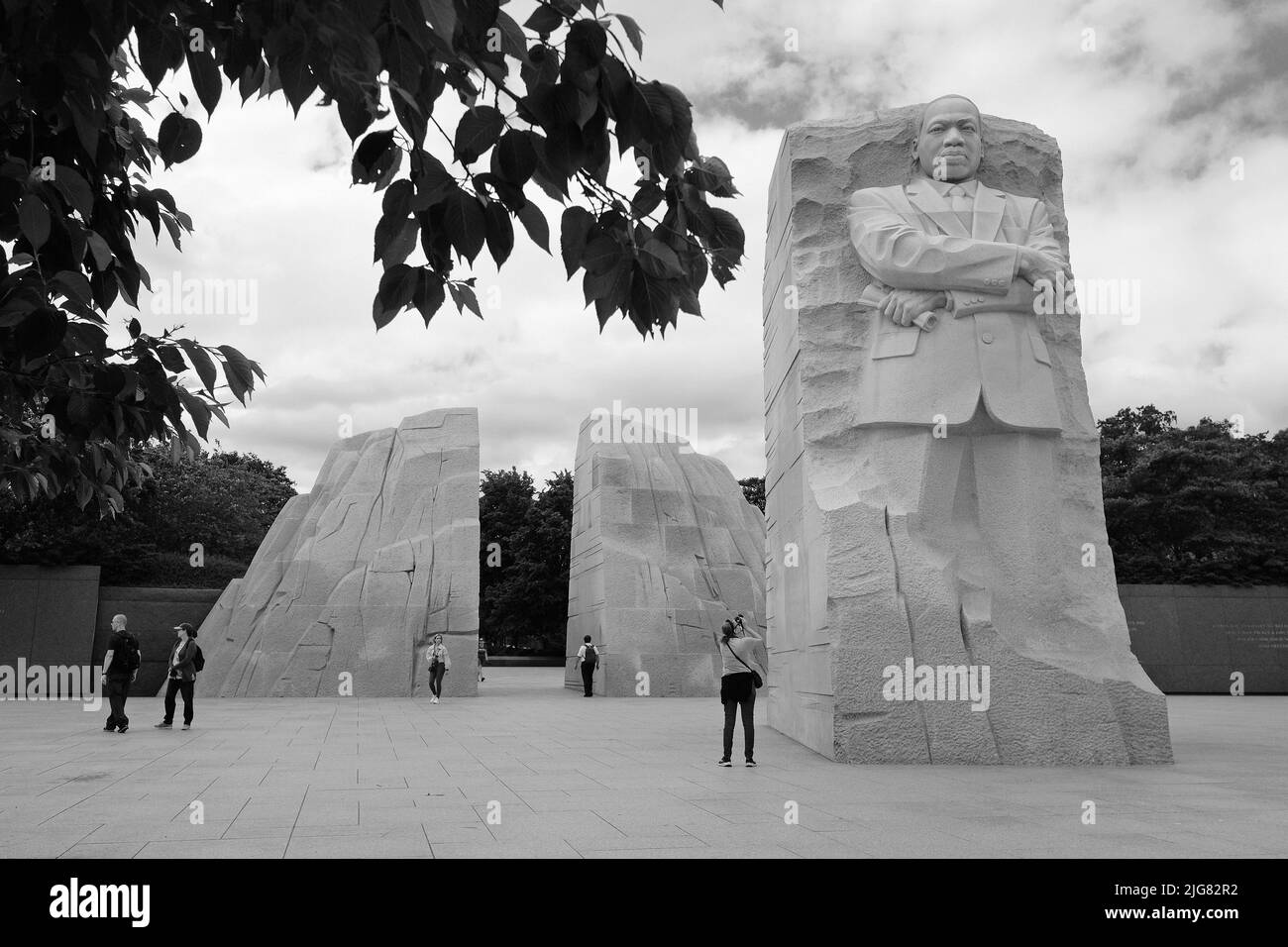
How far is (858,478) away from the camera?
10.1 metres

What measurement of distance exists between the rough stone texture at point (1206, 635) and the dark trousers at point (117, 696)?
19422 mm

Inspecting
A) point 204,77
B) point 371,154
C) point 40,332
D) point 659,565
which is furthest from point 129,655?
point 659,565

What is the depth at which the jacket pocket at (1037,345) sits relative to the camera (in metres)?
10.1

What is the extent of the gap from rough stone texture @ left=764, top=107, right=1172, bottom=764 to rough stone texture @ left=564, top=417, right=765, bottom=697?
953 cm

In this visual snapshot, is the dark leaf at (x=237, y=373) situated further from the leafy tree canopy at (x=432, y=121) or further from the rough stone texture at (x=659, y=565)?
the rough stone texture at (x=659, y=565)

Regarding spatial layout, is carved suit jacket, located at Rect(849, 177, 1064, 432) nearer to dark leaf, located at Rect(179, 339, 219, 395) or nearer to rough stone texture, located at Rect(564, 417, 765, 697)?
dark leaf, located at Rect(179, 339, 219, 395)

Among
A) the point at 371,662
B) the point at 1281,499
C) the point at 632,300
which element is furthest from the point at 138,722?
the point at 1281,499

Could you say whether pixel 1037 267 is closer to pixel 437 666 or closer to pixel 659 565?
pixel 437 666

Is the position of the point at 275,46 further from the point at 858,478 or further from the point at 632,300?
the point at 858,478

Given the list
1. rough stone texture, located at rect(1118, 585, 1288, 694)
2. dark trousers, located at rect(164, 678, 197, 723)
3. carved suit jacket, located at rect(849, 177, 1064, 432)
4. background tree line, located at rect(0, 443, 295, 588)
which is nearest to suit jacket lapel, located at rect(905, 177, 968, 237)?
carved suit jacket, located at rect(849, 177, 1064, 432)

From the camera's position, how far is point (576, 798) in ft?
23.6

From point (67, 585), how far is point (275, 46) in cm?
2056

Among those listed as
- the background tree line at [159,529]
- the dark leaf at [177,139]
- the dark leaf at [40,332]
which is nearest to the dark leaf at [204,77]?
the dark leaf at [177,139]

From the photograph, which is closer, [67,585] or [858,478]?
[858,478]
